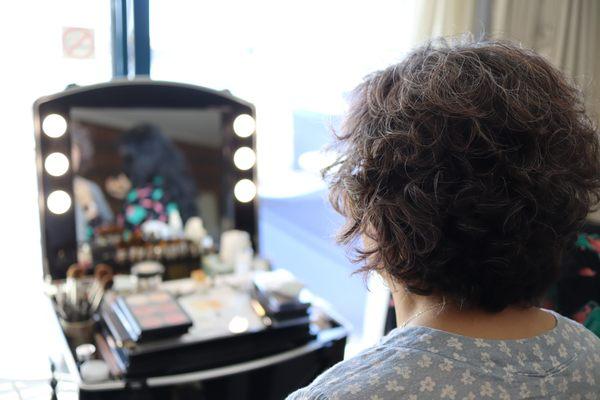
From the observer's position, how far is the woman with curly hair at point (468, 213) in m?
0.69

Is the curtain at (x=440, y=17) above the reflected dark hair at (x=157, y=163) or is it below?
above

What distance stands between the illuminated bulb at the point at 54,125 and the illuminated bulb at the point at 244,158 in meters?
0.48

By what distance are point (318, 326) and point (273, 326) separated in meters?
0.14

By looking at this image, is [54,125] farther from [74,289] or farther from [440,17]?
[440,17]

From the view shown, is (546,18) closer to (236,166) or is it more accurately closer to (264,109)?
(264,109)

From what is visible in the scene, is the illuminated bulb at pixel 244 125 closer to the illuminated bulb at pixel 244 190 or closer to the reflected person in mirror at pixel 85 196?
the illuminated bulb at pixel 244 190

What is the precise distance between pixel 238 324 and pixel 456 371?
2.58ft

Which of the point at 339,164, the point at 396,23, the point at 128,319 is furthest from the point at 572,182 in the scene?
the point at 396,23

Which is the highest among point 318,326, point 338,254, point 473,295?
point 473,295

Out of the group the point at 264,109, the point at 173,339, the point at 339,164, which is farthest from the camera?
the point at 264,109

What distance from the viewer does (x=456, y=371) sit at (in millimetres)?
682

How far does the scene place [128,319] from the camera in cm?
134

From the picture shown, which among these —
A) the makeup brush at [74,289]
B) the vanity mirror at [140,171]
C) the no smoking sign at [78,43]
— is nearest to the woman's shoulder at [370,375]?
the makeup brush at [74,289]

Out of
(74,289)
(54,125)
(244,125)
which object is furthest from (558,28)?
(74,289)
